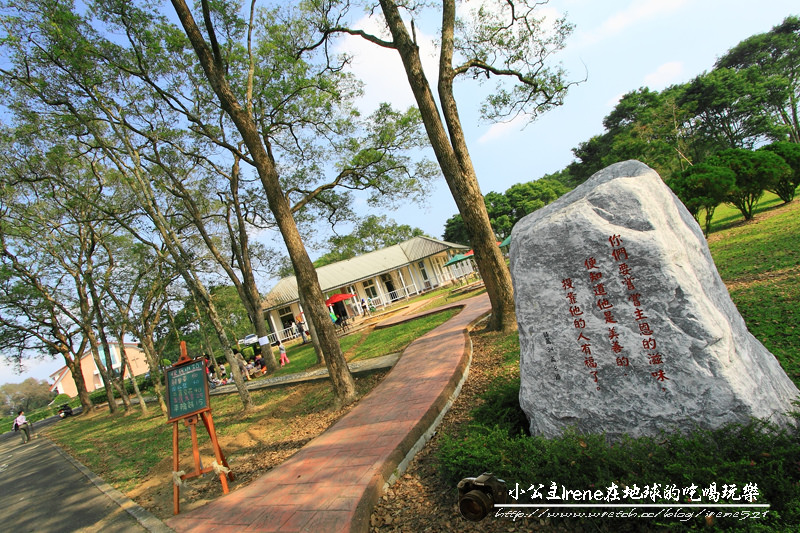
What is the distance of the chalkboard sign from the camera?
19.4ft

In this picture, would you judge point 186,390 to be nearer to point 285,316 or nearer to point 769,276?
point 769,276

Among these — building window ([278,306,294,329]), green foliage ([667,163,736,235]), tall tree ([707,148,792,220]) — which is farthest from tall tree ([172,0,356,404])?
building window ([278,306,294,329])

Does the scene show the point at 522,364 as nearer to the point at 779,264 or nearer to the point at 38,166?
the point at 779,264

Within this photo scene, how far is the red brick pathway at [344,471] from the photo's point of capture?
3.72 metres

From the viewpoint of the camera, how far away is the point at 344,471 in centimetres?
443

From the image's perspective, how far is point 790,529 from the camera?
1966 millimetres

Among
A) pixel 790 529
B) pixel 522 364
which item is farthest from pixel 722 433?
pixel 522 364

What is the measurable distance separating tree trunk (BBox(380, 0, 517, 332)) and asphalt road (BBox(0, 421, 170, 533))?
650 cm

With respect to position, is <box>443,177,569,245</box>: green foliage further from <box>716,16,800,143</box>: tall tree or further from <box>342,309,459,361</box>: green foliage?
<box>342,309,459,361</box>: green foliage

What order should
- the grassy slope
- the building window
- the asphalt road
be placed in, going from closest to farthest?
the grassy slope < the asphalt road < the building window

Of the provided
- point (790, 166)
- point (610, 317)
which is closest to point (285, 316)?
point (790, 166)

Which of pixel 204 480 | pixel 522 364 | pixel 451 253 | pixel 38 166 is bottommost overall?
pixel 204 480

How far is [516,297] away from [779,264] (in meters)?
6.72

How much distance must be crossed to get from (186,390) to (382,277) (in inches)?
1049
